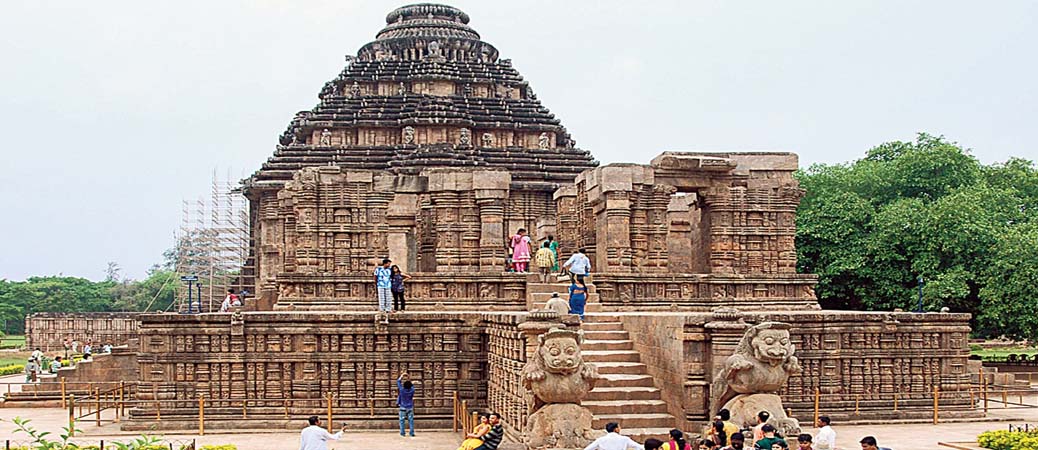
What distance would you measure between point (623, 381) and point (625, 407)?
595mm

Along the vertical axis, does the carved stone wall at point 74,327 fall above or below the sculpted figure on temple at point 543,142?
below

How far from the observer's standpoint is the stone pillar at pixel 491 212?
21328 millimetres

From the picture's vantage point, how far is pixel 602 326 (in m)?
14.9

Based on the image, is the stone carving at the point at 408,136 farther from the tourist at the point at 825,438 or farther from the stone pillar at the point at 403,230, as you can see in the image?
the tourist at the point at 825,438

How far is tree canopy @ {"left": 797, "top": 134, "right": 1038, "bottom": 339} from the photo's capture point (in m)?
25.7

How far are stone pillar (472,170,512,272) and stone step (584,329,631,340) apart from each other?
6763 mm

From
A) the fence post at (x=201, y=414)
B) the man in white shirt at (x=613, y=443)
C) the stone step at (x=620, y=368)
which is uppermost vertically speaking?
the stone step at (x=620, y=368)

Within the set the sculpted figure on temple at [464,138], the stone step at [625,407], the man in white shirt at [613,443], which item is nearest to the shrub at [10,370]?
the sculpted figure on temple at [464,138]

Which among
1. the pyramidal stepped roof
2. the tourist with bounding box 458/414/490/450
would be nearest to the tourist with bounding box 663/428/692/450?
the tourist with bounding box 458/414/490/450

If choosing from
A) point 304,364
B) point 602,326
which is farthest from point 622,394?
point 304,364

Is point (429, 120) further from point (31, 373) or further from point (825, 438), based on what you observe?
point (825, 438)

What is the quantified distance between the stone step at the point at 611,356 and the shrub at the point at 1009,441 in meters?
4.64

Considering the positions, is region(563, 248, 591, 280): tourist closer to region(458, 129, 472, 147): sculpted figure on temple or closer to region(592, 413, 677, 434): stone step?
region(592, 413, 677, 434): stone step

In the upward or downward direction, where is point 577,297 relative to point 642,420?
upward
